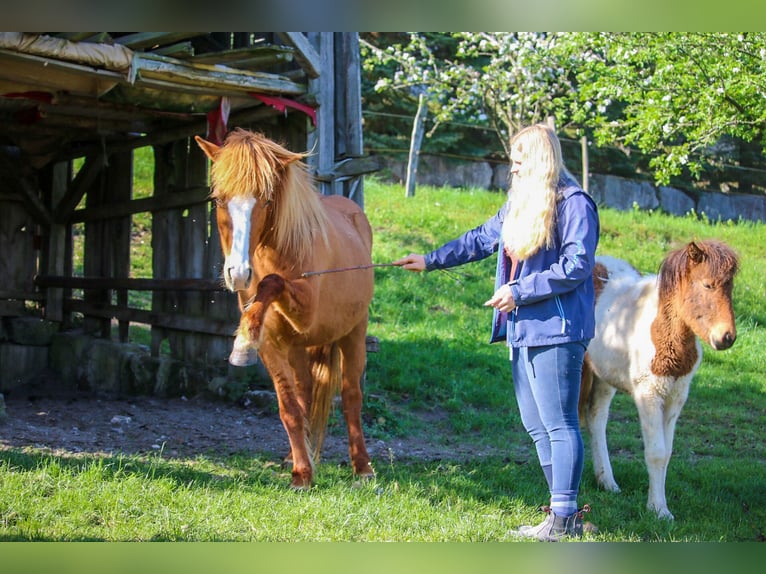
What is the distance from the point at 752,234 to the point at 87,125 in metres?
11.0

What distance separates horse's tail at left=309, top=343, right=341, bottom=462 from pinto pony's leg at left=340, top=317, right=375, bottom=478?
7 cm

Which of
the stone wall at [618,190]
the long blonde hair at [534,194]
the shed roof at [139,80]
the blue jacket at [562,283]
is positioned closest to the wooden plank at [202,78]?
the shed roof at [139,80]

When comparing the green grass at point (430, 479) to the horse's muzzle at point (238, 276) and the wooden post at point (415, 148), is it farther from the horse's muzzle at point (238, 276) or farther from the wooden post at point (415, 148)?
the wooden post at point (415, 148)

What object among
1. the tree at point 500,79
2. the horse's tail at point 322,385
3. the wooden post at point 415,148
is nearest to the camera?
the horse's tail at point 322,385

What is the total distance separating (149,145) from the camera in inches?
348

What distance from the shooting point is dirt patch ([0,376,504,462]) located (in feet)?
20.8

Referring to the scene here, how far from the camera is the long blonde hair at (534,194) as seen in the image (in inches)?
166

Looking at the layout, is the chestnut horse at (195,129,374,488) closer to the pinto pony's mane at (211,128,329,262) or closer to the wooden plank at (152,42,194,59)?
the pinto pony's mane at (211,128,329,262)

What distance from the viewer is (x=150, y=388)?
8812 millimetres

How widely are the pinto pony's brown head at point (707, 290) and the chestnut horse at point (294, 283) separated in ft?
7.39

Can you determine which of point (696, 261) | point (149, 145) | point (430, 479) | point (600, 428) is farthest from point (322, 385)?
point (149, 145)

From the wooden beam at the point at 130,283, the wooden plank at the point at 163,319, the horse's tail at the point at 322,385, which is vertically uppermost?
the wooden beam at the point at 130,283

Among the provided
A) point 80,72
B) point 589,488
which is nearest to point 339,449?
point 589,488

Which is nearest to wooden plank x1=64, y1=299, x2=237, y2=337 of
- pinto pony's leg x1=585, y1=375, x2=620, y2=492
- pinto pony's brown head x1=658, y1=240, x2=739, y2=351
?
pinto pony's leg x1=585, y1=375, x2=620, y2=492
